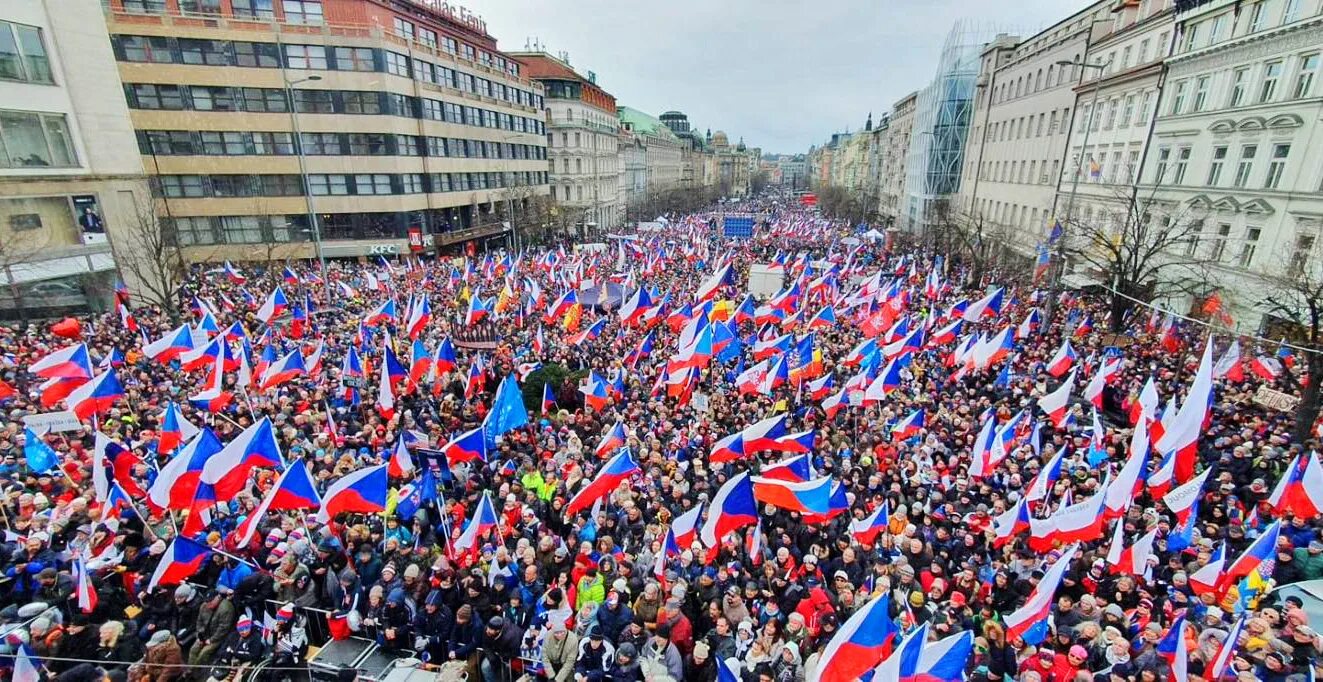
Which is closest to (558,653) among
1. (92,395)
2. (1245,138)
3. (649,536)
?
(649,536)

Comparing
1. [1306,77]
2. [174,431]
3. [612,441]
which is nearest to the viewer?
[174,431]

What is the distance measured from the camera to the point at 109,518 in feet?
29.1

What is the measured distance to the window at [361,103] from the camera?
38188 millimetres

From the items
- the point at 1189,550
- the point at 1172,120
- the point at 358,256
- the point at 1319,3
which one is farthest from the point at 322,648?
the point at 358,256

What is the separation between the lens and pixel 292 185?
39.2 m

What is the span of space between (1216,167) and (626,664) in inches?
1190

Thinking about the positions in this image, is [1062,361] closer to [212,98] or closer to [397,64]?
[397,64]

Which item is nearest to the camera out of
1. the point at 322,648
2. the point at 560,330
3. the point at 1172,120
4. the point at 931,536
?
the point at 322,648

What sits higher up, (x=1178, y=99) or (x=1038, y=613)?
(x=1178, y=99)

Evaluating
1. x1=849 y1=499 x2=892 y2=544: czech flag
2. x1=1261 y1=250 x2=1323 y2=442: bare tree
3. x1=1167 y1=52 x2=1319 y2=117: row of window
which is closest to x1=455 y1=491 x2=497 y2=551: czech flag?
x1=849 y1=499 x2=892 y2=544: czech flag

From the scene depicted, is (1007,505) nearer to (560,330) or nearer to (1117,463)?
(1117,463)

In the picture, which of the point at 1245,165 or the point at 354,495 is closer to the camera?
the point at 354,495

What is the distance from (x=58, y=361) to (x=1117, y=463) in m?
21.1

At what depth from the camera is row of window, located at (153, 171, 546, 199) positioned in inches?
1462
